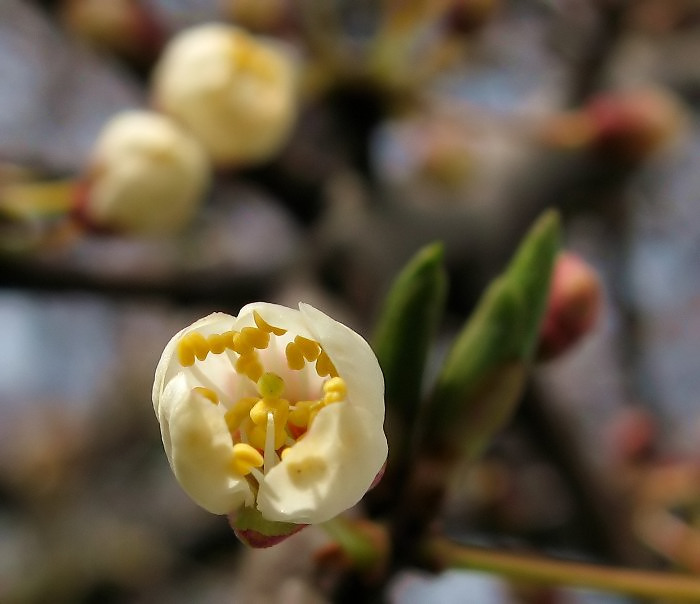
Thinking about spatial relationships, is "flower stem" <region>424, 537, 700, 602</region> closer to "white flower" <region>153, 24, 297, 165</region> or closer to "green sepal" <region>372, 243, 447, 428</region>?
"green sepal" <region>372, 243, 447, 428</region>

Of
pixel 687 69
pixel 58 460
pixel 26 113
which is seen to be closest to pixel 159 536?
pixel 58 460

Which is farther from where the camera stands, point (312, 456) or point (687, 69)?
point (687, 69)

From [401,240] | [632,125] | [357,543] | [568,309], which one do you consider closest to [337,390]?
[357,543]

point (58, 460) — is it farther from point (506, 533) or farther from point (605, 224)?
Result: point (605, 224)

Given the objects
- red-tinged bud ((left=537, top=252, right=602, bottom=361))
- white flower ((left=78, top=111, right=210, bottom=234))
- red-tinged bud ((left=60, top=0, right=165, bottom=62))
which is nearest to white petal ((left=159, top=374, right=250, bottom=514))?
red-tinged bud ((left=537, top=252, right=602, bottom=361))

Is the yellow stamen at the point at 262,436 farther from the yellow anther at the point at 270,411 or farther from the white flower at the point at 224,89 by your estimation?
the white flower at the point at 224,89

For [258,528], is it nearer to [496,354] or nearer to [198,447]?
[198,447]
